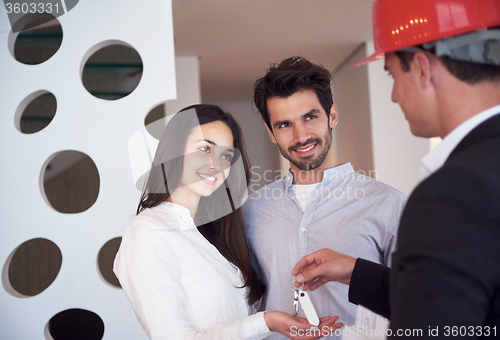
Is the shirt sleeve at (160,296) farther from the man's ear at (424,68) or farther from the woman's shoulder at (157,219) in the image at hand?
the man's ear at (424,68)

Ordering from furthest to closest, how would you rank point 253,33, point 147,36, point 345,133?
point 345,133, point 253,33, point 147,36

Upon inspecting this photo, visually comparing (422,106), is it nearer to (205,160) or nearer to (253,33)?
(205,160)

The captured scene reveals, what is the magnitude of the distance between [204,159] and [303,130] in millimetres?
461

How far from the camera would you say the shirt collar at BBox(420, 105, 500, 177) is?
0.60 meters

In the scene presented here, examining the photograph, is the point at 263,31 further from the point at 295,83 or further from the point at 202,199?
the point at 202,199

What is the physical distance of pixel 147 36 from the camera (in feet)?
7.59

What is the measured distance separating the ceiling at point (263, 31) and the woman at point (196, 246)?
2.23 m

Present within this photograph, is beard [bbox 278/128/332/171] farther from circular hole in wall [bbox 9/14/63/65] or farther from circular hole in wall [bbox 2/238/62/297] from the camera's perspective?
circular hole in wall [bbox 2/238/62/297]

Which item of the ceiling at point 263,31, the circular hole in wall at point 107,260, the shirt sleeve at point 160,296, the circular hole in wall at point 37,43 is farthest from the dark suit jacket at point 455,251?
the circular hole in wall at point 107,260

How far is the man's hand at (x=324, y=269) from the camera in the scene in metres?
1.10

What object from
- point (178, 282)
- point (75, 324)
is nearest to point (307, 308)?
point (178, 282)

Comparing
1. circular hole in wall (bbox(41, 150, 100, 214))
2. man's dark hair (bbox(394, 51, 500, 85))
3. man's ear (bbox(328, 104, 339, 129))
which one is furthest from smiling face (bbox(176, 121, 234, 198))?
circular hole in wall (bbox(41, 150, 100, 214))

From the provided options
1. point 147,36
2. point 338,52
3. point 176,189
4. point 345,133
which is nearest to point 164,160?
point 176,189

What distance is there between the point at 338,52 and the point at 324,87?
3.54 metres
